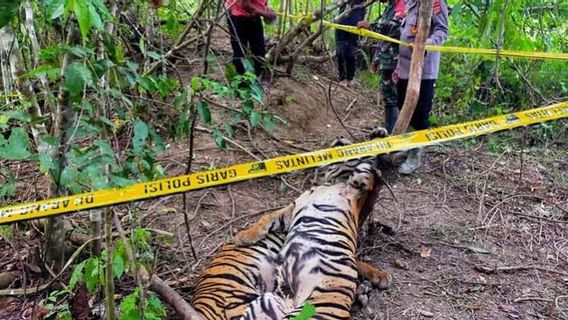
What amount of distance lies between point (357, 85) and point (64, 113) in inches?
174

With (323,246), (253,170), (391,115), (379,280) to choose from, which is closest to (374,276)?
(379,280)

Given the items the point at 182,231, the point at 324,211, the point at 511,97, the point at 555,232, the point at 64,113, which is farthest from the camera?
the point at 511,97

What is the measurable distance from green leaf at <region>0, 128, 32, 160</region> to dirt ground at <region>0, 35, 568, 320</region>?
97 cm

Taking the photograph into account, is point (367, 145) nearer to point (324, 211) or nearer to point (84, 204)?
point (324, 211)

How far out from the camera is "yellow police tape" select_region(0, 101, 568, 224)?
207 cm

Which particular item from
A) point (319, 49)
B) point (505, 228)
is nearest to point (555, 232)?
point (505, 228)

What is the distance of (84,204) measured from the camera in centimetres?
204

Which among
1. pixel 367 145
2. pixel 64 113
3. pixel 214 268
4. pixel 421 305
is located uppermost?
pixel 64 113

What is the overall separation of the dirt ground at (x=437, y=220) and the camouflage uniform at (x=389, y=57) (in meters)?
0.49

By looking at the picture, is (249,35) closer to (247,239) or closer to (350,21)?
(350,21)

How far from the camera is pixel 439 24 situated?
13.3ft

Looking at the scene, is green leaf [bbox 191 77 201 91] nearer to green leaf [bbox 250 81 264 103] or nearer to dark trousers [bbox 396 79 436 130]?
green leaf [bbox 250 81 264 103]

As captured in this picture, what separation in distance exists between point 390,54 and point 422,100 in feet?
1.55

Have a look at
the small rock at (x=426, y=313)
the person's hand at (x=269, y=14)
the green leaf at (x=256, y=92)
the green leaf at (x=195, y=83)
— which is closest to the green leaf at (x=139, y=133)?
the green leaf at (x=195, y=83)
